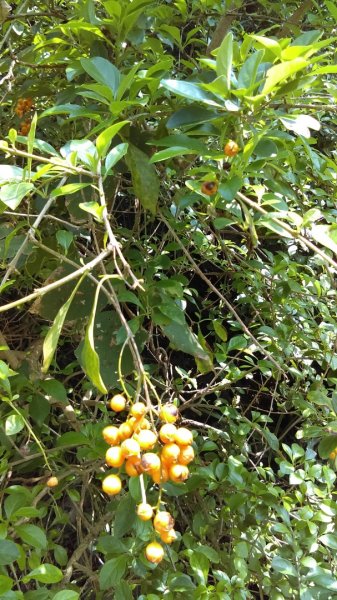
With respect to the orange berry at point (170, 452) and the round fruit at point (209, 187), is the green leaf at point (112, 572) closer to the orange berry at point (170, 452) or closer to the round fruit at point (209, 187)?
the orange berry at point (170, 452)

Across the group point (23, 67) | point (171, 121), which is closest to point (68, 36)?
point (23, 67)

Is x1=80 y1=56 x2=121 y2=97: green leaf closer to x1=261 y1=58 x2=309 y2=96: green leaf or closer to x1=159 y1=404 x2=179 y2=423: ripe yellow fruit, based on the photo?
x1=261 y1=58 x2=309 y2=96: green leaf

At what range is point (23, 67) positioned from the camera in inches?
56.3

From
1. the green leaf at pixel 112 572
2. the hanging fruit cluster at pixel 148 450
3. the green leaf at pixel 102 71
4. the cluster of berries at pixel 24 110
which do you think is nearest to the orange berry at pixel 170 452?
the hanging fruit cluster at pixel 148 450

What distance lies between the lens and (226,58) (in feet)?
2.31

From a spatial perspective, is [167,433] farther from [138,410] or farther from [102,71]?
[102,71]

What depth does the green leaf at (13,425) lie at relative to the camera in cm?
90

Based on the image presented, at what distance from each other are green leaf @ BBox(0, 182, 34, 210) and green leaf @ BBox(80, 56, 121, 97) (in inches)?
10.3

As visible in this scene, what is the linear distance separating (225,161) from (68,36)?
0.49 m

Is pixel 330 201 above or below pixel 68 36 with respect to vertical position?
below

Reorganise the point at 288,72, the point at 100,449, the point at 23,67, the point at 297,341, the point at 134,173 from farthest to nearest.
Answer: the point at 297,341 → the point at 23,67 → the point at 100,449 → the point at 134,173 → the point at 288,72

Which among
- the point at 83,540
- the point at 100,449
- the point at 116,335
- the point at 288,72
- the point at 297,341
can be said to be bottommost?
the point at 83,540

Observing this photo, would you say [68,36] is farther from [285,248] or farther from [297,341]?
[285,248]

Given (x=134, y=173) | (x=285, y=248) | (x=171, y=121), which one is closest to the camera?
(x=171, y=121)
